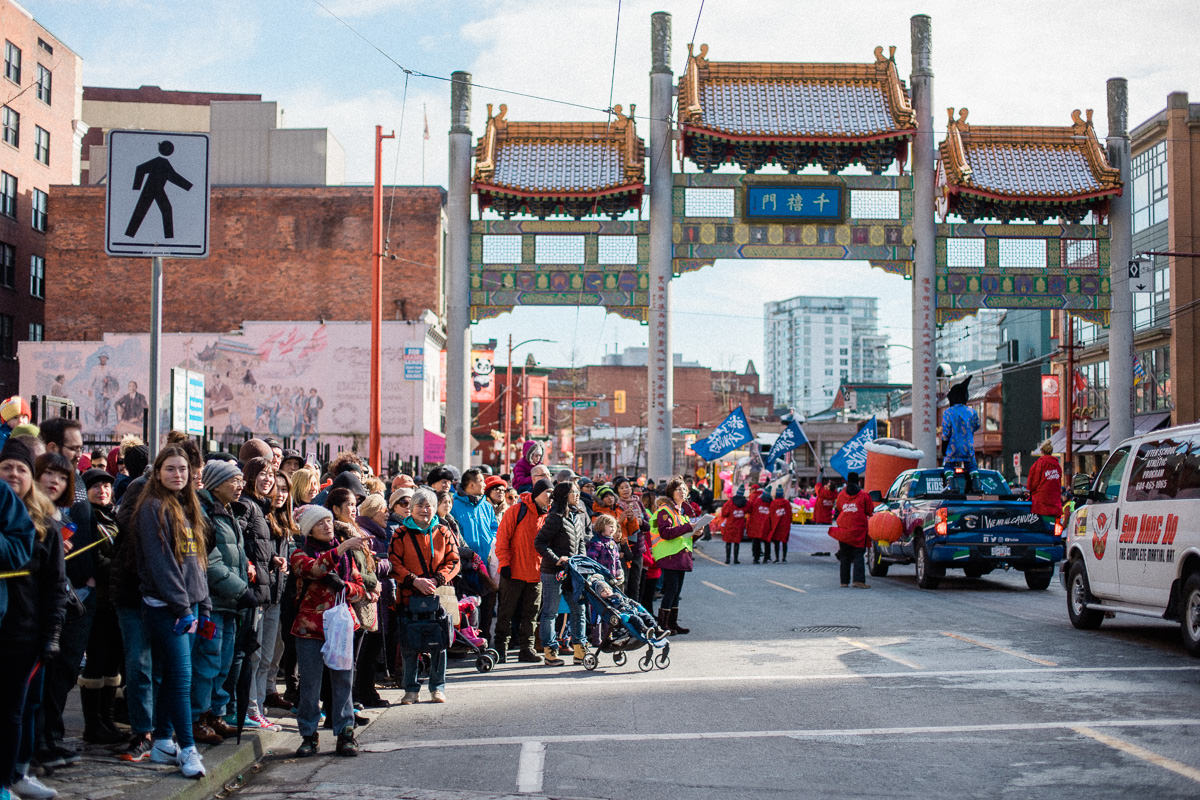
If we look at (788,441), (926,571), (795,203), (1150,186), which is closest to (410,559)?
(926,571)

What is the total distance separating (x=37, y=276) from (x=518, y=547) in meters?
47.9

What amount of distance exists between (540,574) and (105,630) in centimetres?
498

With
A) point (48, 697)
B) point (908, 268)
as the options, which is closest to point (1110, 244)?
point (908, 268)

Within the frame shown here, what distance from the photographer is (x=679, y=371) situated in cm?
11656

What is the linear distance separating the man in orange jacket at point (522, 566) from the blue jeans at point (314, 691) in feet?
13.5

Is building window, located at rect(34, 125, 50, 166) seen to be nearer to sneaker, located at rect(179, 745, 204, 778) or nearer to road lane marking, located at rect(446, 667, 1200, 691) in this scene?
road lane marking, located at rect(446, 667, 1200, 691)

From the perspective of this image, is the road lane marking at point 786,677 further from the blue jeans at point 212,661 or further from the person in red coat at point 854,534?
the person in red coat at point 854,534

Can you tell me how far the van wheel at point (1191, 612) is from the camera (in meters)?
11.3

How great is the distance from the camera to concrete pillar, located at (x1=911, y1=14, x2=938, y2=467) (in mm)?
29969

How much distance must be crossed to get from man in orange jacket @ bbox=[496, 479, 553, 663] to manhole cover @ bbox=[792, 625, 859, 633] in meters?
3.49

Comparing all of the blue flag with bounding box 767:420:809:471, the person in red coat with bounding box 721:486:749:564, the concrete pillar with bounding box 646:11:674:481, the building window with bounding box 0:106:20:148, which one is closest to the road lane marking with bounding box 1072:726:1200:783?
the person in red coat with bounding box 721:486:749:564

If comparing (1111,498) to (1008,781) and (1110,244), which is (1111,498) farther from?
(1110,244)

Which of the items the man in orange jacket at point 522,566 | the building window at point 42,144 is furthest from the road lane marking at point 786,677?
the building window at point 42,144

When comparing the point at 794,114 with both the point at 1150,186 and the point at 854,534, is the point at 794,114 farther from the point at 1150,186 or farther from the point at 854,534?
the point at 1150,186
